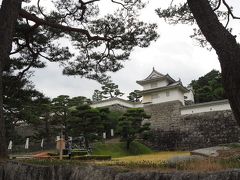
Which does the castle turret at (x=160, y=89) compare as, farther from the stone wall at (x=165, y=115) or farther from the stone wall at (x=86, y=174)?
the stone wall at (x=86, y=174)

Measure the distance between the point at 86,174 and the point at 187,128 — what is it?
60.6ft

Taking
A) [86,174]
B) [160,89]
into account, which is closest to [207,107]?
[160,89]

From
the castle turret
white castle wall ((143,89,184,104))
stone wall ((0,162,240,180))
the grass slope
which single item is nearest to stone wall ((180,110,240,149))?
white castle wall ((143,89,184,104))

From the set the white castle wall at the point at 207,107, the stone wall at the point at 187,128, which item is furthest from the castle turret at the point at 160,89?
the white castle wall at the point at 207,107

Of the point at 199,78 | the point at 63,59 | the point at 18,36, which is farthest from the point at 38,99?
the point at 199,78

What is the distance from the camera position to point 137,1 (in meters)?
8.00

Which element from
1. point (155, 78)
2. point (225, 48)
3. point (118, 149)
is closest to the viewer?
point (225, 48)

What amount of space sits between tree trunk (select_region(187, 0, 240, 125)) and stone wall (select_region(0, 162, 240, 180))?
1748 mm

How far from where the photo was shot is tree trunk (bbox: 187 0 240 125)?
3703mm

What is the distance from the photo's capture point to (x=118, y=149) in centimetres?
1805

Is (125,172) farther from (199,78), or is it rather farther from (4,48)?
(199,78)

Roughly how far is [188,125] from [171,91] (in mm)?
2842

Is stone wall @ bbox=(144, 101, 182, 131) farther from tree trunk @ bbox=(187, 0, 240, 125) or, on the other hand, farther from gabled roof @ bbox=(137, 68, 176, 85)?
tree trunk @ bbox=(187, 0, 240, 125)

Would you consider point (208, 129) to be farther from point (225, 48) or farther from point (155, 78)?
point (225, 48)
